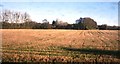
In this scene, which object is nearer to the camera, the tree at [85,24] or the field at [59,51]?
the field at [59,51]

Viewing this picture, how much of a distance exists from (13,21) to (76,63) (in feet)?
209

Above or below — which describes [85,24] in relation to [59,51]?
above

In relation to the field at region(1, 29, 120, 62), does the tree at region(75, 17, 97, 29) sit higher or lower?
higher

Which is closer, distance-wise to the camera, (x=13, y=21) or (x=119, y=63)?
(x=119, y=63)

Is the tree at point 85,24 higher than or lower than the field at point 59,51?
higher

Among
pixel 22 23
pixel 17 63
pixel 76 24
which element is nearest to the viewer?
pixel 17 63

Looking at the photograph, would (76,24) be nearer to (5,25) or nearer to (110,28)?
(110,28)

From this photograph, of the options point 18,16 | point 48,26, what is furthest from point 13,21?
point 48,26

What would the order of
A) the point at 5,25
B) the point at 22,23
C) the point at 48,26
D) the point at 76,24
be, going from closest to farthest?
the point at 5,25 → the point at 22,23 → the point at 48,26 → the point at 76,24

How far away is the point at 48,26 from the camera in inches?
3533

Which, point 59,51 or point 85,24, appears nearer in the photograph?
point 59,51

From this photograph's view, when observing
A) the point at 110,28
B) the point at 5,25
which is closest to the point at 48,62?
the point at 5,25

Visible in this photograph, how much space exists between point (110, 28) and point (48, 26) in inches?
1074

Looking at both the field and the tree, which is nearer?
the field
